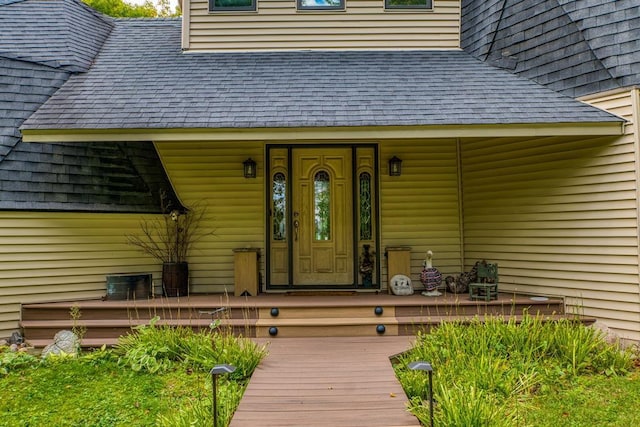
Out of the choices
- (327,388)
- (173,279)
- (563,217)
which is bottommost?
(327,388)

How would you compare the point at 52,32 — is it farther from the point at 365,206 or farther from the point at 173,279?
the point at 365,206

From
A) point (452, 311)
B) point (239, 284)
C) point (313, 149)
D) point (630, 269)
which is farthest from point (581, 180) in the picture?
point (239, 284)

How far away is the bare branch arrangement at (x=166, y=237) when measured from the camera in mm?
6145

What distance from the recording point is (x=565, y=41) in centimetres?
537

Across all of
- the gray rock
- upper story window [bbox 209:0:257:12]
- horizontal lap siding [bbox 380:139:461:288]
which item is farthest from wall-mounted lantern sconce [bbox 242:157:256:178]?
the gray rock

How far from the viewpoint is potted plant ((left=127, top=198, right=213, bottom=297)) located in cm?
604

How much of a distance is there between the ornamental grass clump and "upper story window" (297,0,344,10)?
5069mm

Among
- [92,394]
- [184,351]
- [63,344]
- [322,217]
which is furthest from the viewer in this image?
[322,217]

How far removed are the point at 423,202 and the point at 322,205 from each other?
1572 mm

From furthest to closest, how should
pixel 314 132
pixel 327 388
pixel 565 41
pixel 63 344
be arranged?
pixel 565 41 → pixel 314 132 → pixel 63 344 → pixel 327 388

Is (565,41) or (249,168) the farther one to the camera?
(249,168)

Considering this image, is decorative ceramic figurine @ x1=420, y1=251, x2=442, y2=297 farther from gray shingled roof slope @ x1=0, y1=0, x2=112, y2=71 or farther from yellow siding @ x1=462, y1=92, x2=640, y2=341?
gray shingled roof slope @ x1=0, y1=0, x2=112, y2=71

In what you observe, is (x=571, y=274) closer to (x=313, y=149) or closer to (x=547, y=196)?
(x=547, y=196)

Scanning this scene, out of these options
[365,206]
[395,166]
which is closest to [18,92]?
[365,206]
